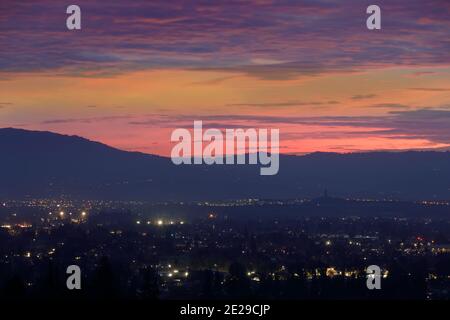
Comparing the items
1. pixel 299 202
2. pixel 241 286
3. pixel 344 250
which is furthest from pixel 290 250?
pixel 299 202

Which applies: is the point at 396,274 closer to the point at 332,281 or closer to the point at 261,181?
the point at 332,281

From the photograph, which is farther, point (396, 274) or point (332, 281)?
point (396, 274)

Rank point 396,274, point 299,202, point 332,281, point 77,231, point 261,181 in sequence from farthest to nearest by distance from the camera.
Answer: point 261,181 → point 299,202 → point 77,231 → point 396,274 → point 332,281

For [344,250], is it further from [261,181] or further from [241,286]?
[261,181]
